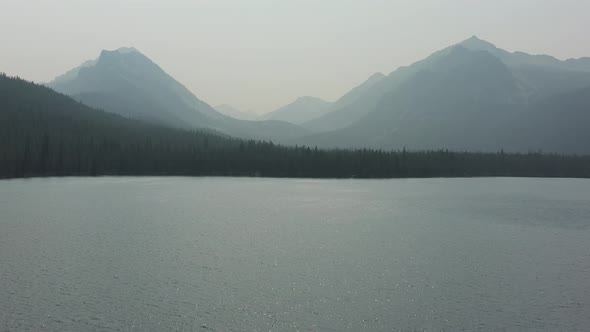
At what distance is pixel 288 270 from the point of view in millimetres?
49375

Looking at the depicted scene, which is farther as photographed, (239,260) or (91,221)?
(91,221)

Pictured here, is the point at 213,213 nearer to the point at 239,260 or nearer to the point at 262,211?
the point at 262,211

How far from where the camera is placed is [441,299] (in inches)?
1576

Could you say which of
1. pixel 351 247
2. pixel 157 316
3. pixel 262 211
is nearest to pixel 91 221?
pixel 262 211

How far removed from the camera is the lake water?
3497 centimetres

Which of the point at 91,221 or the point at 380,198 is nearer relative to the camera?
the point at 91,221

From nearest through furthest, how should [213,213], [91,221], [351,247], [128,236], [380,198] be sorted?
[351,247], [128,236], [91,221], [213,213], [380,198]

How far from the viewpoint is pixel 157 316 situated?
115ft

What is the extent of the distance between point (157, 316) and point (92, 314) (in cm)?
480

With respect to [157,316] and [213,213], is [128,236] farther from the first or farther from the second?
[157,316]

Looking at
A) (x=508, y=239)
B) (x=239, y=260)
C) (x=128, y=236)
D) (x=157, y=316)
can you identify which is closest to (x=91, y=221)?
(x=128, y=236)

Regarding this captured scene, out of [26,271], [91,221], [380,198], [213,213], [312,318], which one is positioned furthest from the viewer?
[380,198]

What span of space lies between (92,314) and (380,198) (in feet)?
351

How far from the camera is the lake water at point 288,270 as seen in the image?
35.0m
